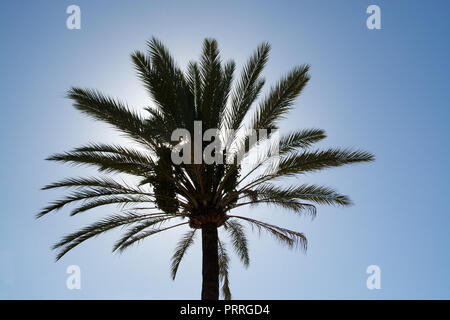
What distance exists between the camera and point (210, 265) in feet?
28.3

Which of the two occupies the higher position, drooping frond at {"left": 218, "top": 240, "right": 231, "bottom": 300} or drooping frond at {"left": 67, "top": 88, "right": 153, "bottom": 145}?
drooping frond at {"left": 67, "top": 88, "right": 153, "bottom": 145}

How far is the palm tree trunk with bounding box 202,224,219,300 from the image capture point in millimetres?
8403

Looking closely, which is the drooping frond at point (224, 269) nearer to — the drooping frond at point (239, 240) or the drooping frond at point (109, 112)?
the drooping frond at point (239, 240)

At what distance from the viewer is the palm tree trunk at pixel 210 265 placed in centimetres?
840

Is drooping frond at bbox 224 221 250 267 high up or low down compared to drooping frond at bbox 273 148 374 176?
down

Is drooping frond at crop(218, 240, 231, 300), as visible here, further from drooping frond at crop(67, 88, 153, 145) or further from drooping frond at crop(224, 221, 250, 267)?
drooping frond at crop(67, 88, 153, 145)

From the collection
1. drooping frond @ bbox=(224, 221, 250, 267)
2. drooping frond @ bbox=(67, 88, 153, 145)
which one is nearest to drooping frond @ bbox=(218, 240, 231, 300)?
drooping frond @ bbox=(224, 221, 250, 267)

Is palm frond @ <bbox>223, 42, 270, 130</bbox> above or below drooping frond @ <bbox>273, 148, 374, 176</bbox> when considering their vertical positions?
above

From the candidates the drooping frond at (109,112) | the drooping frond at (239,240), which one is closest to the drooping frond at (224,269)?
the drooping frond at (239,240)

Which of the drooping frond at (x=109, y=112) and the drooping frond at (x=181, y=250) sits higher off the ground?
the drooping frond at (x=109, y=112)

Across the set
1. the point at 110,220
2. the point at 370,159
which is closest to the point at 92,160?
the point at 110,220

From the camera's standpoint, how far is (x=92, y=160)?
8758mm

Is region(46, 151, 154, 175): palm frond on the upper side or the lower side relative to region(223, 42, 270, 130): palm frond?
lower
